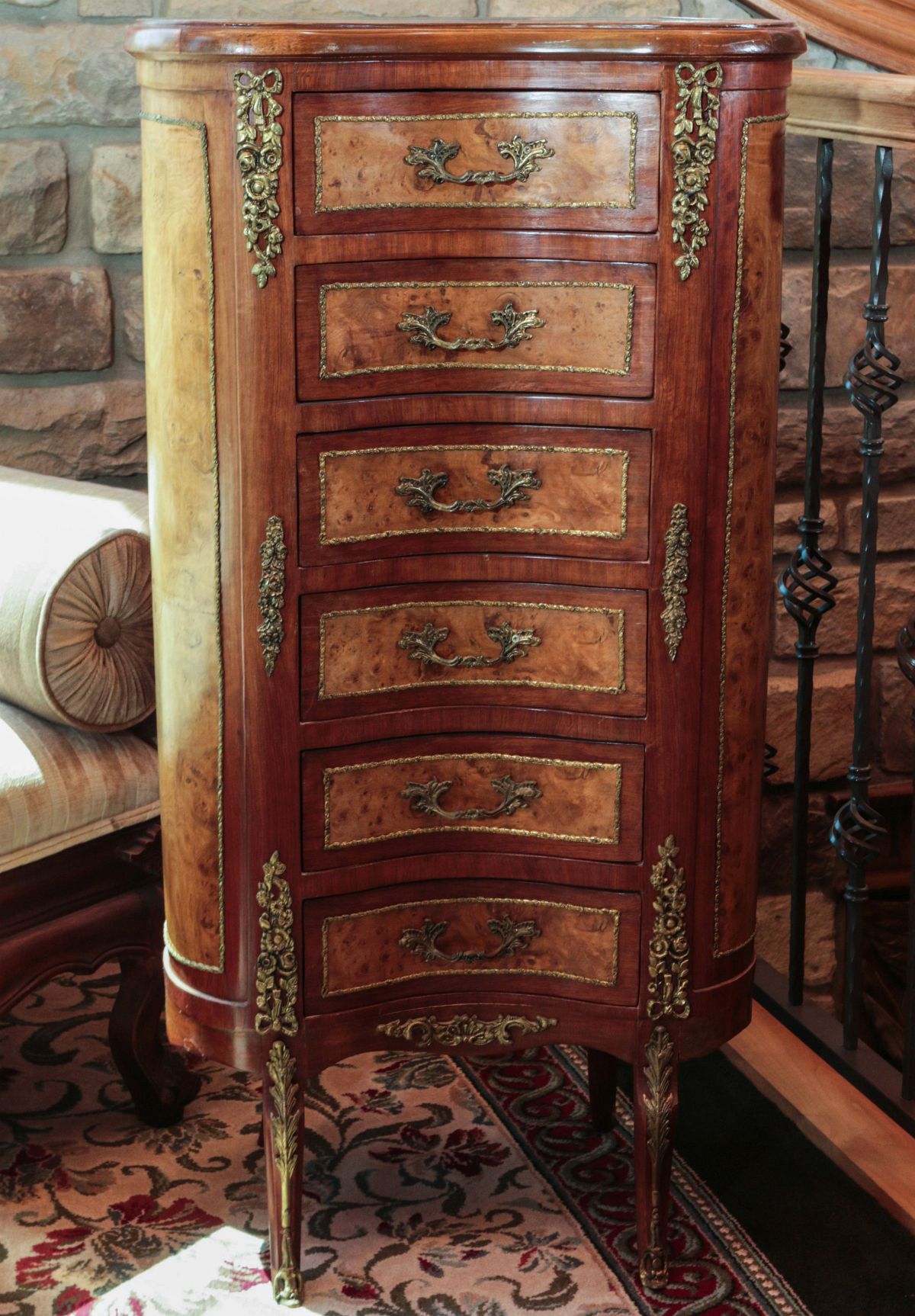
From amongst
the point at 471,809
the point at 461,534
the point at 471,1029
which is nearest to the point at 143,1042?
the point at 471,1029

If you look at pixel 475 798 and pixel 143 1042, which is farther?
pixel 143 1042

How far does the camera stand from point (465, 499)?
166 centimetres

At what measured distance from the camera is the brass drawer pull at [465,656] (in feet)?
5.53

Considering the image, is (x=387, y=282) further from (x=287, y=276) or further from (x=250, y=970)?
(x=250, y=970)

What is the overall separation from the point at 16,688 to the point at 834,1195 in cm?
116

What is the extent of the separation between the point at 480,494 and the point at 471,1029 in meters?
0.60

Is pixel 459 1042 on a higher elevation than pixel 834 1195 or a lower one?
higher

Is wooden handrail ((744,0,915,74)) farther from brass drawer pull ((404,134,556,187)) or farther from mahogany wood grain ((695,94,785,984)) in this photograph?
brass drawer pull ((404,134,556,187))

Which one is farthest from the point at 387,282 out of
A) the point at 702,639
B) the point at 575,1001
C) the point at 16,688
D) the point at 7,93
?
the point at 7,93

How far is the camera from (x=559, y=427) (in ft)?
5.34

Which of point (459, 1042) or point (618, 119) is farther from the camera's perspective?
point (459, 1042)

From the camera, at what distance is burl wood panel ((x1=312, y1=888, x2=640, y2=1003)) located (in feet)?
5.72

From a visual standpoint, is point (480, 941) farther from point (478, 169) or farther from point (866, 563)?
point (478, 169)

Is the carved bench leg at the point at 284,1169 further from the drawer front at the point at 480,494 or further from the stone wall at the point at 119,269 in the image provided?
the stone wall at the point at 119,269
